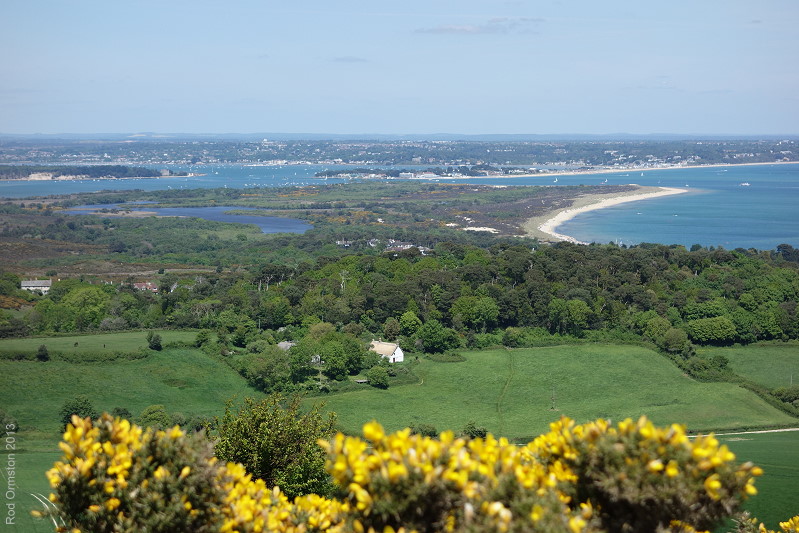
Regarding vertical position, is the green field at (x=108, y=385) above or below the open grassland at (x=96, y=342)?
below

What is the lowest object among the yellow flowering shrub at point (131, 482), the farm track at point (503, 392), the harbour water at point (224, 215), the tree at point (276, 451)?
the farm track at point (503, 392)

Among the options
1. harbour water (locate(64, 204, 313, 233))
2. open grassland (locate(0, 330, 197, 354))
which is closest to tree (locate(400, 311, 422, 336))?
open grassland (locate(0, 330, 197, 354))

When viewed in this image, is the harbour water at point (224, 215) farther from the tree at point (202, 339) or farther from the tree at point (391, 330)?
the tree at point (202, 339)

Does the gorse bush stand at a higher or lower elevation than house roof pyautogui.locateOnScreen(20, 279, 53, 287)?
higher

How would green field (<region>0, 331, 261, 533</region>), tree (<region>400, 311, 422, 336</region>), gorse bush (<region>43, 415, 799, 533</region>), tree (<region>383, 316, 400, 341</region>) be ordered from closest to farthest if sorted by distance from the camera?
gorse bush (<region>43, 415, 799, 533</region>) → green field (<region>0, 331, 261, 533</region>) → tree (<region>383, 316, 400, 341</region>) → tree (<region>400, 311, 422, 336</region>)

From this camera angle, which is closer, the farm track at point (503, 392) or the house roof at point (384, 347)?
the farm track at point (503, 392)

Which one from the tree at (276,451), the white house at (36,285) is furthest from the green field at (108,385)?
the white house at (36,285)

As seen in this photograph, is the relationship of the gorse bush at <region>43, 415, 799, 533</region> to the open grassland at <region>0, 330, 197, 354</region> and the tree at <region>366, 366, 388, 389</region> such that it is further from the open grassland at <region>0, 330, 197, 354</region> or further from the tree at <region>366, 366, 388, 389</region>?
the open grassland at <region>0, 330, 197, 354</region>
